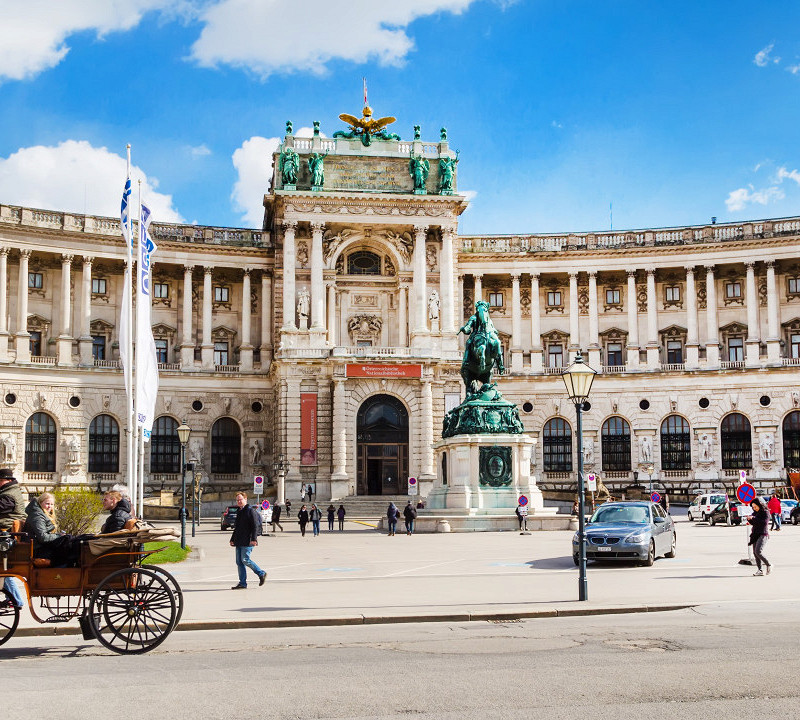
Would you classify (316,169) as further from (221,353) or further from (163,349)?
(163,349)

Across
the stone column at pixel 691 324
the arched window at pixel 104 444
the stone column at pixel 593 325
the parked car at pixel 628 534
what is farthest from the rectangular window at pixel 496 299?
the parked car at pixel 628 534

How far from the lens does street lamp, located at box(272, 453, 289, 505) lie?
60450 mm

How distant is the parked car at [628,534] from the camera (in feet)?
85.6

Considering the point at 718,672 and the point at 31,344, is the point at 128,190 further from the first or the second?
the point at 31,344

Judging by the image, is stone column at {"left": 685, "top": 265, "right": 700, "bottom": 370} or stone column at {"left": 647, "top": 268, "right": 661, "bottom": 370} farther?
stone column at {"left": 647, "top": 268, "right": 661, "bottom": 370}

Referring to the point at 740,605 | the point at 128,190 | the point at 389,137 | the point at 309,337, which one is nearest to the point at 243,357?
the point at 309,337

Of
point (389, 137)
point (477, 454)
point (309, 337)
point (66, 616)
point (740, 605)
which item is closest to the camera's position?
point (66, 616)

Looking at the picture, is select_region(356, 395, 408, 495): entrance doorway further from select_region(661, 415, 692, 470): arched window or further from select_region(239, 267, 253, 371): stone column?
select_region(661, 415, 692, 470): arched window

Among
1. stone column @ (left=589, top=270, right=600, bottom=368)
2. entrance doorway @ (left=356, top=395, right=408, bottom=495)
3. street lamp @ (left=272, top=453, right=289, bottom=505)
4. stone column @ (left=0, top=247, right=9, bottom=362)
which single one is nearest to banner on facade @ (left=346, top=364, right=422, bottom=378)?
entrance doorway @ (left=356, top=395, right=408, bottom=495)

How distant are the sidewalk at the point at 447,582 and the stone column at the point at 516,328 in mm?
35952

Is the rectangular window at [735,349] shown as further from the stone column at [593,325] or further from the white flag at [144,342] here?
the white flag at [144,342]

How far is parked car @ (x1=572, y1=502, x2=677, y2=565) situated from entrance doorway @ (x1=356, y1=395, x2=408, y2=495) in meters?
36.8

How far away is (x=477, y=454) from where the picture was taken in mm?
44094

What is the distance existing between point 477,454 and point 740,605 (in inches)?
1014
